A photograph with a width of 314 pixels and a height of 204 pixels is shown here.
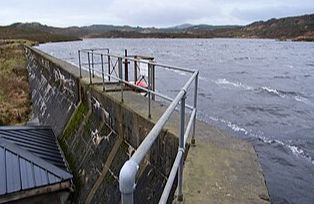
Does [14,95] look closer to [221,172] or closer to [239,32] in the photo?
[221,172]

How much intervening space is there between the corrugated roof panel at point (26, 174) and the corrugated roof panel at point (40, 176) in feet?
0.24

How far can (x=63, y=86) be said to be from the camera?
12.3 m

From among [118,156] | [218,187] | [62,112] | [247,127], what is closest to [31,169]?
[118,156]

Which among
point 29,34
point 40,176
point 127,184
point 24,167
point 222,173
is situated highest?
point 127,184

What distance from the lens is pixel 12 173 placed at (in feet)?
20.0

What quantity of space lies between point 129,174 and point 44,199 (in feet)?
18.7

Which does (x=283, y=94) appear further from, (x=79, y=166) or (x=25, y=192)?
(x=25, y=192)

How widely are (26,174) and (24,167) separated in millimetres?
229

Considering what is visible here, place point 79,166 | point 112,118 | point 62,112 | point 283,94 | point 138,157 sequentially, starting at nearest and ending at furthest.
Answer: point 138,157 < point 112,118 < point 79,166 < point 62,112 < point 283,94

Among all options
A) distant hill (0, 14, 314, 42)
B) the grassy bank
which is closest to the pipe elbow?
the grassy bank

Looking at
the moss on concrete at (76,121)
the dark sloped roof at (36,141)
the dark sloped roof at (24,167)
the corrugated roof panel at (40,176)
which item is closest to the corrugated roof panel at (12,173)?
the dark sloped roof at (24,167)

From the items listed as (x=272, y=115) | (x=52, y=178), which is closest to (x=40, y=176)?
(x=52, y=178)

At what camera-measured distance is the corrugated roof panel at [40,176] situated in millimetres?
6148

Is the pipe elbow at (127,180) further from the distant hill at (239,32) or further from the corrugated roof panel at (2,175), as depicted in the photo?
the distant hill at (239,32)
